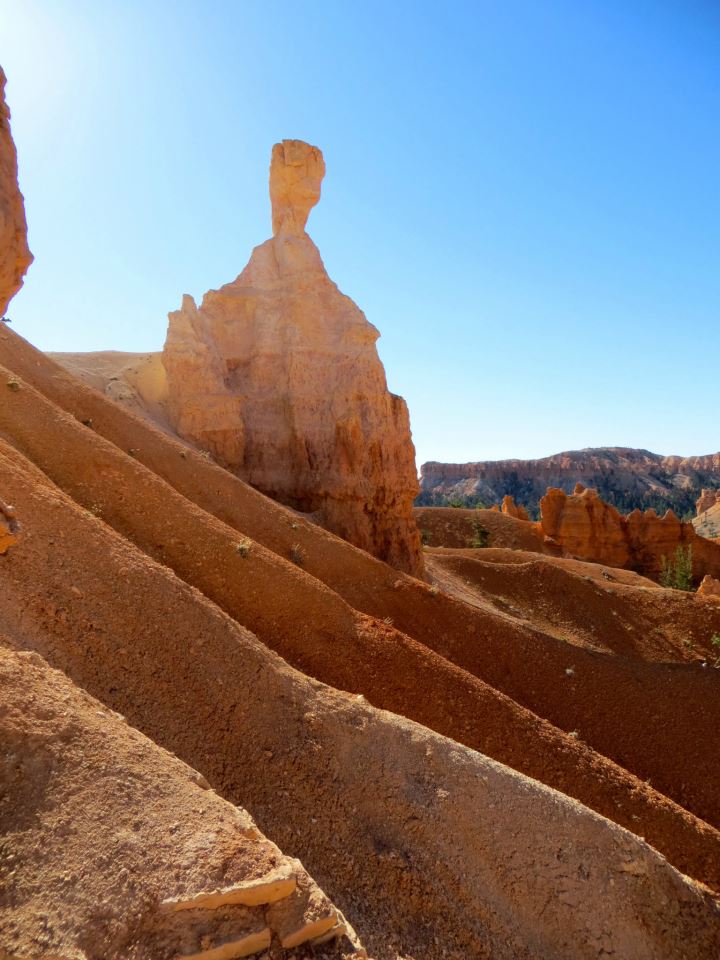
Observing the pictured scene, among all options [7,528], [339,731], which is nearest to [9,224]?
[7,528]

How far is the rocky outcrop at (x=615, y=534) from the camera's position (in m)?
46.0

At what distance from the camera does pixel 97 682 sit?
22.7 ft

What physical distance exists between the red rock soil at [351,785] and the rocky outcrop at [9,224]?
3.48 meters

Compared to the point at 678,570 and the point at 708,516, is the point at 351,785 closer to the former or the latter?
the point at 678,570

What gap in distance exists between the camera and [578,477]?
436 feet

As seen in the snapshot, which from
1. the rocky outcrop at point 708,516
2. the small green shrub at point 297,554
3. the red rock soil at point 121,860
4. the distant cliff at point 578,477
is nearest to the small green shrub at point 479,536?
→ the small green shrub at point 297,554

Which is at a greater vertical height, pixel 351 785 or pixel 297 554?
pixel 297 554

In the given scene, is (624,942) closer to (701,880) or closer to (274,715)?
(701,880)

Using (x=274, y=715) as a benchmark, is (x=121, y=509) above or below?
above

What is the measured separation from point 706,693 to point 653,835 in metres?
7.73

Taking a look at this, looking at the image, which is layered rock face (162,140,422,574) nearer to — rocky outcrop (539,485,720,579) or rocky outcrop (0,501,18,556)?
rocky outcrop (0,501,18,556)

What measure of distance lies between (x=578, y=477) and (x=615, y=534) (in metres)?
90.2

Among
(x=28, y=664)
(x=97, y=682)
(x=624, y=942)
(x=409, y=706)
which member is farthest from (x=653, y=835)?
(x=28, y=664)

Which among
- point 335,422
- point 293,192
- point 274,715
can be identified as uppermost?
point 293,192
